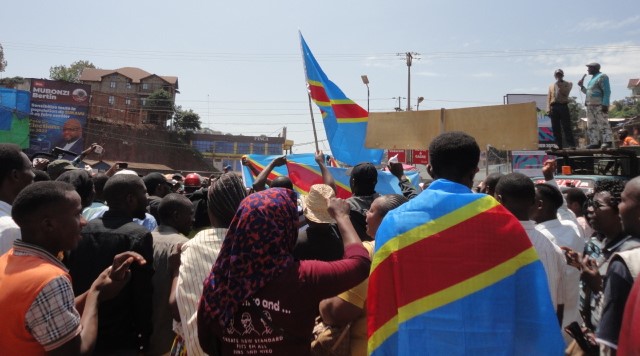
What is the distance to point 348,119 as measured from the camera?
9.52 metres

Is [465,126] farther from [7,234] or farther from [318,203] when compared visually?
[7,234]

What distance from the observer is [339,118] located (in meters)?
9.59

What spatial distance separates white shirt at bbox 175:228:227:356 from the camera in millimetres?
2365

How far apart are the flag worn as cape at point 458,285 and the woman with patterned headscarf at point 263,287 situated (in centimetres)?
26

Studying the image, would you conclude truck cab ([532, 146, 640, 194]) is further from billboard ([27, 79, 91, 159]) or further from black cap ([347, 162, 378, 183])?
billboard ([27, 79, 91, 159])

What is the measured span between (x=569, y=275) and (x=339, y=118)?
6927 mm

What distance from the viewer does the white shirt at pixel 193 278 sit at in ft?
7.76

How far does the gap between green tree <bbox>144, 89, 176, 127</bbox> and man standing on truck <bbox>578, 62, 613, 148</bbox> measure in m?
46.6

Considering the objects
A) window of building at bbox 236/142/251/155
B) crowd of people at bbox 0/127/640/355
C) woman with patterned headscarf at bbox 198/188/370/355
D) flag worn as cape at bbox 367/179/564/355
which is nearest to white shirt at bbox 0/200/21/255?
crowd of people at bbox 0/127/640/355

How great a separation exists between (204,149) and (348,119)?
49413mm

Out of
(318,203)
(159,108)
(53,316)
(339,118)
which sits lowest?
(53,316)

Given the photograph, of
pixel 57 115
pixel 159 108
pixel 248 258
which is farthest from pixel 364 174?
pixel 159 108

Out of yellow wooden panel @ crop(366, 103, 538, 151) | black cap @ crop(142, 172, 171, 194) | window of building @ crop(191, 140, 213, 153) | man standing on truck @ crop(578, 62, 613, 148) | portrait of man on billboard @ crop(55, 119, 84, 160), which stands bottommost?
black cap @ crop(142, 172, 171, 194)

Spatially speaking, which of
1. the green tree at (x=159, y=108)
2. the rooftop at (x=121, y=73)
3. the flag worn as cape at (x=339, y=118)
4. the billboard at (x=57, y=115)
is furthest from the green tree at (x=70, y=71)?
the flag worn as cape at (x=339, y=118)
